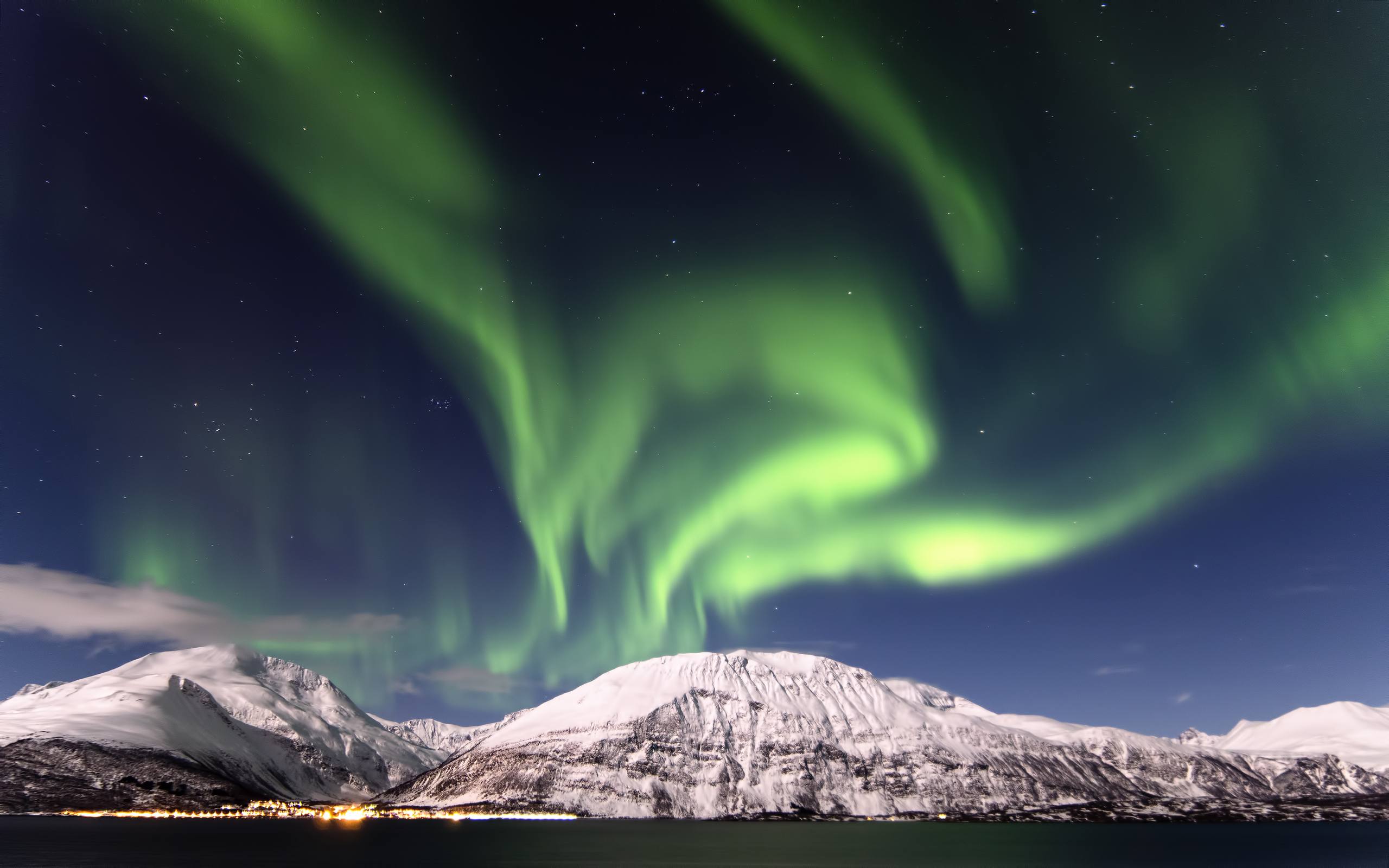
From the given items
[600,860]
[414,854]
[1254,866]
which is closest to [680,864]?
[600,860]

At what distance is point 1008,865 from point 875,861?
27.3 metres

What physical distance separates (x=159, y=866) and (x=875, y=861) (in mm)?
137047

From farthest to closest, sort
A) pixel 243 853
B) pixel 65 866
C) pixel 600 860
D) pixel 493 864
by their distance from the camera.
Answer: pixel 243 853, pixel 600 860, pixel 493 864, pixel 65 866

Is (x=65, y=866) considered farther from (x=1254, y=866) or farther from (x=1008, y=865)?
(x=1254, y=866)

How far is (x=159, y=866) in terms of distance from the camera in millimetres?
145750

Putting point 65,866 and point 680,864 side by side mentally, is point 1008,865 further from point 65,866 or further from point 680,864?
point 65,866

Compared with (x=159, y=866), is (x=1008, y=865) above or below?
below

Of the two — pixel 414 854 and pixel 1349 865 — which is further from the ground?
pixel 414 854

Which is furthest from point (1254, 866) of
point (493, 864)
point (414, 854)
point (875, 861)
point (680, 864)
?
point (414, 854)

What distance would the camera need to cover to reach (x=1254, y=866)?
193375mm

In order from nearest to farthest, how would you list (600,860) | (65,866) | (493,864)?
(65,866) → (493,864) → (600,860)

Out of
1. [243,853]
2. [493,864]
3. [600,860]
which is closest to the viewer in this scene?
[493,864]

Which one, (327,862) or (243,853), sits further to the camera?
(243,853)

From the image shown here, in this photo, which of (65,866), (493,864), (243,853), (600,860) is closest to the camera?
(65,866)
